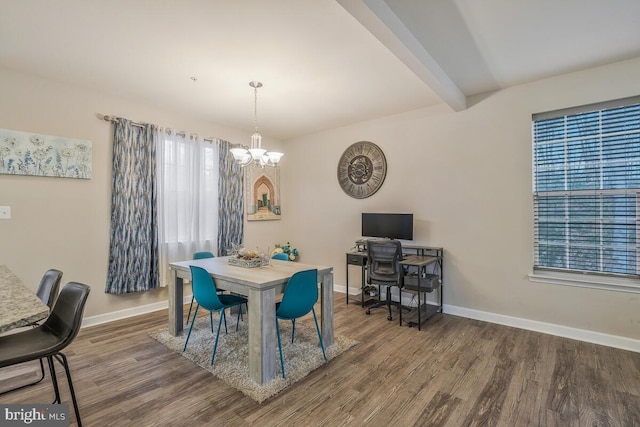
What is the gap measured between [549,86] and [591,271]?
1.97 metres

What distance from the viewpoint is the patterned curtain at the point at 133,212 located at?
12.0 feet

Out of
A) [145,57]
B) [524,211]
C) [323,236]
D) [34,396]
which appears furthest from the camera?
[323,236]

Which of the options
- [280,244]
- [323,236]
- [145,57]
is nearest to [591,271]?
[323,236]

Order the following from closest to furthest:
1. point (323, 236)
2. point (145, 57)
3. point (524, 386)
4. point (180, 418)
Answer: point (180, 418) → point (524, 386) → point (145, 57) → point (323, 236)

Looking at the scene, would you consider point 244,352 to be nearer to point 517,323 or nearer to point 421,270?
point 421,270

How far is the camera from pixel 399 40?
7.39 feet

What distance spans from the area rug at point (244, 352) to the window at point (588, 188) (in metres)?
2.50

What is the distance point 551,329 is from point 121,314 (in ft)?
16.0

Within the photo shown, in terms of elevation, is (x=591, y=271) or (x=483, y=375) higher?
(x=591, y=271)

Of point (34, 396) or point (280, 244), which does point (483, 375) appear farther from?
point (280, 244)

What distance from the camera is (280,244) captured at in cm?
573

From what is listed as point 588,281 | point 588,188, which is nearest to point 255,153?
point 588,188

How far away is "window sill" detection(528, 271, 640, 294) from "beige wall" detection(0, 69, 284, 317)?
4715 millimetres

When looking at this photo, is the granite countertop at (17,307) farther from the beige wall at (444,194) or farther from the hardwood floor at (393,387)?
the beige wall at (444,194)
